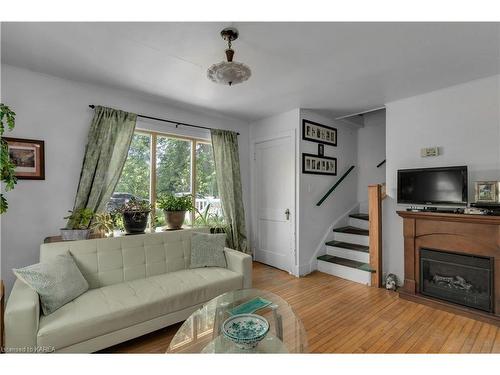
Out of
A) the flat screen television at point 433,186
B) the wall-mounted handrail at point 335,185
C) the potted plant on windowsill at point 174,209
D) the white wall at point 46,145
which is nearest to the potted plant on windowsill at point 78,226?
the white wall at point 46,145

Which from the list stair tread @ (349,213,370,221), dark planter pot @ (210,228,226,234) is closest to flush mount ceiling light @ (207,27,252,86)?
dark planter pot @ (210,228,226,234)

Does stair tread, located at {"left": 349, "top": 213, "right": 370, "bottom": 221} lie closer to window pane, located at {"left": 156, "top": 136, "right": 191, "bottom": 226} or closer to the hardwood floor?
the hardwood floor

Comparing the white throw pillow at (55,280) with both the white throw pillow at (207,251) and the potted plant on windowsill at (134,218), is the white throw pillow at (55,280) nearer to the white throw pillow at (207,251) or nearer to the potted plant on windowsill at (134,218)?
the potted plant on windowsill at (134,218)

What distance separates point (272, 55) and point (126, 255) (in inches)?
92.3

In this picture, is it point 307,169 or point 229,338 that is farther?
point 307,169

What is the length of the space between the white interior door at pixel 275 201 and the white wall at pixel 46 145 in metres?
2.32

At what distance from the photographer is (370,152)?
4.57 meters

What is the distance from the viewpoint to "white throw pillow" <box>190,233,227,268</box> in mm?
2742

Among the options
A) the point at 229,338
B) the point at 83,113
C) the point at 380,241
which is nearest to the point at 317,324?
the point at 229,338

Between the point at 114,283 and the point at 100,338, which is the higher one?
the point at 114,283

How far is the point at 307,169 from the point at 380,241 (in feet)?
4.68

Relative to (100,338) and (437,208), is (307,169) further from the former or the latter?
(100,338)

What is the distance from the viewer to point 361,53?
2.12 m

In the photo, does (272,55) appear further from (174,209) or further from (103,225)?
(103,225)
